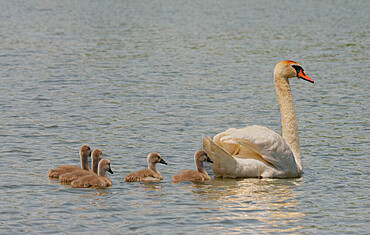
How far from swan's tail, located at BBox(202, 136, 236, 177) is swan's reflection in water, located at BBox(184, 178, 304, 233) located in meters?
0.16

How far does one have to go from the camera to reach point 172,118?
16484 millimetres

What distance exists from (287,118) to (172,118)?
4.30 meters

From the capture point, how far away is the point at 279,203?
1026 cm

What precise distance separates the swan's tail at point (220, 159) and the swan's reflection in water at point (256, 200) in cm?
16

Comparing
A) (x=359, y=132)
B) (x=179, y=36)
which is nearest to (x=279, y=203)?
(x=359, y=132)

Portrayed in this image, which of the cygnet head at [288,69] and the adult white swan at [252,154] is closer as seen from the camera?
the adult white swan at [252,154]

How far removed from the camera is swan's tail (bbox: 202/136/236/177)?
36.8 feet

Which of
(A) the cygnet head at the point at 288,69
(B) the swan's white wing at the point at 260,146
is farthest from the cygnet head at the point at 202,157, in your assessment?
(A) the cygnet head at the point at 288,69

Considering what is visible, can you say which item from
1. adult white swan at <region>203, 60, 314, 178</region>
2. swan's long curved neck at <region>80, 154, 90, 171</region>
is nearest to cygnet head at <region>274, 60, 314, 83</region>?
adult white swan at <region>203, 60, 314, 178</region>

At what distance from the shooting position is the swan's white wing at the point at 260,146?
451 inches

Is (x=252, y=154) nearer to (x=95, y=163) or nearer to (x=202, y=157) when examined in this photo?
(x=202, y=157)

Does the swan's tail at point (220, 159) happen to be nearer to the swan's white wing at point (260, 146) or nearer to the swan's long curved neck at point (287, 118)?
the swan's white wing at point (260, 146)

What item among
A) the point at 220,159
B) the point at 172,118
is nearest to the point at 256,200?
the point at 220,159

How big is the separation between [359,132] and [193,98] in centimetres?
522
